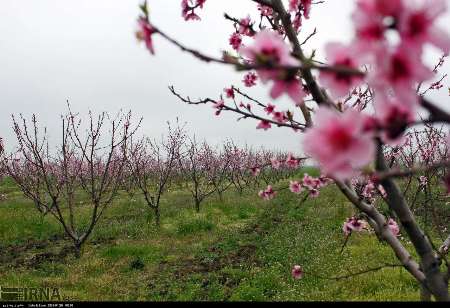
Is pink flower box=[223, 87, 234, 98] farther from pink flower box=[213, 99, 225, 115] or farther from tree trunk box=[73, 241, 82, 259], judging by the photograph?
tree trunk box=[73, 241, 82, 259]

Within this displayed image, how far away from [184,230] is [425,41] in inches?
493

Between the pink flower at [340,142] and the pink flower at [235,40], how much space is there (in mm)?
2996

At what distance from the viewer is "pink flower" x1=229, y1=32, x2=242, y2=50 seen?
3.95 m

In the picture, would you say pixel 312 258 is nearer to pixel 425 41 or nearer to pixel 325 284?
pixel 325 284

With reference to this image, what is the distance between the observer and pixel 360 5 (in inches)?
44.3

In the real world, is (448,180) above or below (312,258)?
above

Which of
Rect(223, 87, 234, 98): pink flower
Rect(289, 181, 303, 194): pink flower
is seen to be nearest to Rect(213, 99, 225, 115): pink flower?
Rect(223, 87, 234, 98): pink flower

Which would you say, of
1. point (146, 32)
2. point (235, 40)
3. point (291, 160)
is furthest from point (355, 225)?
point (146, 32)

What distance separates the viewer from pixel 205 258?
9.77 m

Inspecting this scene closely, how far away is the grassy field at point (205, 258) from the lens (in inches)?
281

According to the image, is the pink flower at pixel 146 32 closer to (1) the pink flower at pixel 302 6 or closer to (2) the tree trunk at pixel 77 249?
(1) the pink flower at pixel 302 6

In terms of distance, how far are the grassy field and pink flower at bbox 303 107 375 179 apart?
5089 mm

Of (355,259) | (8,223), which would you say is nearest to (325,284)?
(355,259)

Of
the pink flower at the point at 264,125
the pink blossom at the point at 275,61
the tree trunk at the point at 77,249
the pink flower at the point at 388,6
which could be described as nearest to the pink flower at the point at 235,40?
the pink flower at the point at 264,125
